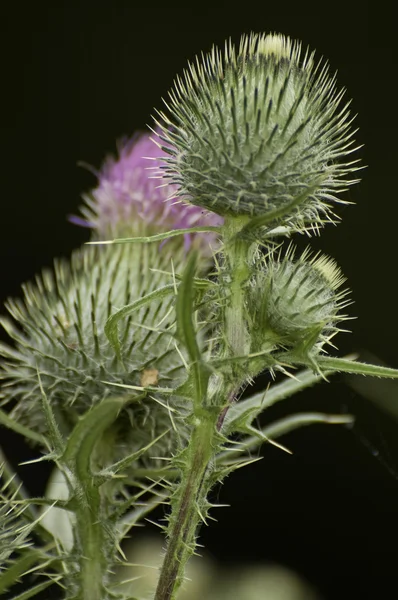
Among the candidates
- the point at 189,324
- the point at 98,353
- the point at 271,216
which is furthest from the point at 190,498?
the point at 98,353

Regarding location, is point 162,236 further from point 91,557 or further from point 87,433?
point 91,557

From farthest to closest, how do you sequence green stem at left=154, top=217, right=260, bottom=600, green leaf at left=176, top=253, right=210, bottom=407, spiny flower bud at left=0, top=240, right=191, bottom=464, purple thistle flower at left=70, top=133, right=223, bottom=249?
purple thistle flower at left=70, top=133, right=223, bottom=249 < spiny flower bud at left=0, top=240, right=191, bottom=464 < green stem at left=154, top=217, right=260, bottom=600 < green leaf at left=176, top=253, right=210, bottom=407

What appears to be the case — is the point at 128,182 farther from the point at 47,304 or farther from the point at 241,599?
the point at 241,599

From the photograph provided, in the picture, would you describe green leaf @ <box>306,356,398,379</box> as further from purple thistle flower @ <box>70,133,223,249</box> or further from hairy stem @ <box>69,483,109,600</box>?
purple thistle flower @ <box>70,133,223,249</box>

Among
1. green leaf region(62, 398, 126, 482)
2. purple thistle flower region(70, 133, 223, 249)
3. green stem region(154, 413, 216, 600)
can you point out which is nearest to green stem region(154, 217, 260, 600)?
green stem region(154, 413, 216, 600)

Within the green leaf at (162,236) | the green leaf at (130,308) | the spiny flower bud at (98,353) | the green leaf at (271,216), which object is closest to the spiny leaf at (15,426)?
the spiny flower bud at (98,353)
